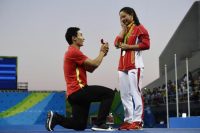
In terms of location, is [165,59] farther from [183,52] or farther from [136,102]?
[136,102]

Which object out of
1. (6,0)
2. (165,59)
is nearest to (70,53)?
(6,0)

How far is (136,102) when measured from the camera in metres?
4.85

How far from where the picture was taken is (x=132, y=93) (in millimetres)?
4895

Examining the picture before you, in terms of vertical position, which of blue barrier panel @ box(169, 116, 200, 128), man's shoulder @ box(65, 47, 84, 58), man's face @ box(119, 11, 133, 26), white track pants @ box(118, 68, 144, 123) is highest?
man's face @ box(119, 11, 133, 26)

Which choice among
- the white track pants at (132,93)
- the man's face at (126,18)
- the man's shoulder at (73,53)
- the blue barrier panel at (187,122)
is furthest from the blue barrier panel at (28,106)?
the man's shoulder at (73,53)

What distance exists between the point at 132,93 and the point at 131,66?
1.02 ft

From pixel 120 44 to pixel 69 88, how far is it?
2.59 feet

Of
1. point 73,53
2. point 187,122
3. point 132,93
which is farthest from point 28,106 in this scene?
point 73,53

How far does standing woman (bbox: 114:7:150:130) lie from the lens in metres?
4.83

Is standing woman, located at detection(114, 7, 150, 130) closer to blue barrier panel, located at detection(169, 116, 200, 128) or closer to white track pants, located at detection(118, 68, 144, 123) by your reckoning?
white track pants, located at detection(118, 68, 144, 123)

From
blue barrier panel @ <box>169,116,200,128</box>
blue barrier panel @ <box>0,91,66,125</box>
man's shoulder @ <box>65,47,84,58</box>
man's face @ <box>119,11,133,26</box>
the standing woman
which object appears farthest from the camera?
blue barrier panel @ <box>0,91,66,125</box>

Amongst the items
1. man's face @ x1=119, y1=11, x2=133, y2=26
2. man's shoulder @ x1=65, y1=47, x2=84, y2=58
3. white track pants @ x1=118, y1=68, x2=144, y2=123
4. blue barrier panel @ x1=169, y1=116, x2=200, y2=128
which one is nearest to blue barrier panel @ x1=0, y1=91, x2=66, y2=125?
blue barrier panel @ x1=169, y1=116, x2=200, y2=128

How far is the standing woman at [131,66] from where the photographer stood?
4828 mm

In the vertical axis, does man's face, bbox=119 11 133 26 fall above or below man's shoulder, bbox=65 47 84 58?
above
